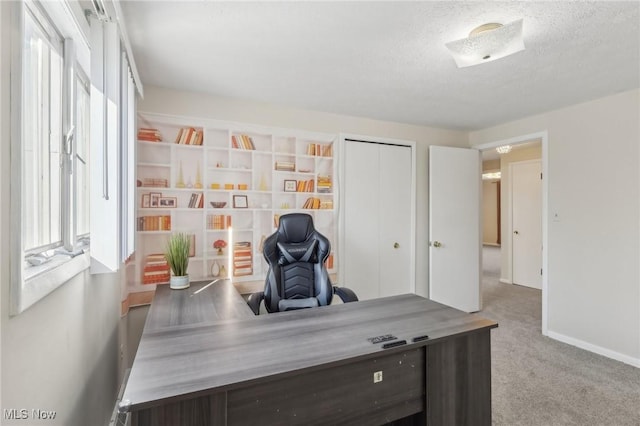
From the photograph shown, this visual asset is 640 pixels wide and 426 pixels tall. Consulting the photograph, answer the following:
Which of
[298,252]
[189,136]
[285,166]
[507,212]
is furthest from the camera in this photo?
[507,212]

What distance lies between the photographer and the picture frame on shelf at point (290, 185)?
10.6 feet

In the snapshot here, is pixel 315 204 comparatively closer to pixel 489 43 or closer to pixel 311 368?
pixel 489 43

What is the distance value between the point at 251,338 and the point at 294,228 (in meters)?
1.27

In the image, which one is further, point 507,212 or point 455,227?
point 507,212

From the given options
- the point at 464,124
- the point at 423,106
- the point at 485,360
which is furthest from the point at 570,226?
the point at 485,360

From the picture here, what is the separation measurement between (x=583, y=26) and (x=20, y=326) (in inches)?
113

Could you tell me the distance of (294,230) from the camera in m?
2.59

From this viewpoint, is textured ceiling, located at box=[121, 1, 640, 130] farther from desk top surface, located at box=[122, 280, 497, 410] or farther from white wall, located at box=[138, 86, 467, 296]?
desk top surface, located at box=[122, 280, 497, 410]

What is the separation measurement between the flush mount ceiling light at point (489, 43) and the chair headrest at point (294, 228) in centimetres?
162

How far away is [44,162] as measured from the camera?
3.72 feet

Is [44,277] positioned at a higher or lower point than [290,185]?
lower

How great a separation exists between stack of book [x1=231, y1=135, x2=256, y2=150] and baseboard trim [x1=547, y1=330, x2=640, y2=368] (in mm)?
3786

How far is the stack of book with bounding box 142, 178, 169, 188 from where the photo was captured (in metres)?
2.67

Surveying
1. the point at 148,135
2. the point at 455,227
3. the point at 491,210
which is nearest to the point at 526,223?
the point at 455,227
